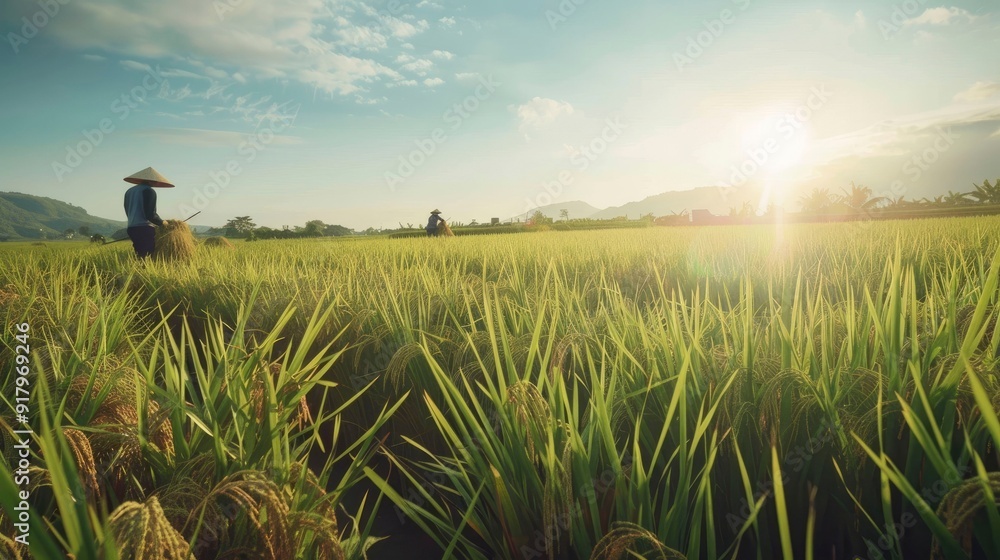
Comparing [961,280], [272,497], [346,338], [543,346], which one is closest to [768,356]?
[543,346]

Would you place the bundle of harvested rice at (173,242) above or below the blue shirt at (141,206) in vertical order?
below

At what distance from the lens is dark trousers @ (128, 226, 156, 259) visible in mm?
7066

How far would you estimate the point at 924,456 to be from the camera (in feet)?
3.88

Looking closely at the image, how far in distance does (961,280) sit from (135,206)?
871 centimetres

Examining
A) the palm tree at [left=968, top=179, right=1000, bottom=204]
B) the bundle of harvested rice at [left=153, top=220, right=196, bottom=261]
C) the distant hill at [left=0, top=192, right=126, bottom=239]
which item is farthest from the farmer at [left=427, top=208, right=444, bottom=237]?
the distant hill at [left=0, top=192, right=126, bottom=239]

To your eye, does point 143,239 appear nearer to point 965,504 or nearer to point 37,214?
point 965,504

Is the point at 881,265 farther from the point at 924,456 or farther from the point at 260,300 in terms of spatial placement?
the point at 260,300

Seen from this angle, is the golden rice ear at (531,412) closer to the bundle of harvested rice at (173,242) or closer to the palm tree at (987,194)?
the bundle of harvested rice at (173,242)

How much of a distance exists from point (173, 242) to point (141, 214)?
1.87ft

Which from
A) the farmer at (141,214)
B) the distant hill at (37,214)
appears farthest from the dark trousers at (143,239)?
the distant hill at (37,214)

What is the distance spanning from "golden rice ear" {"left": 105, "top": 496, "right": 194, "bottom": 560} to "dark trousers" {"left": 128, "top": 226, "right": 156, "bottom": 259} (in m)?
7.68

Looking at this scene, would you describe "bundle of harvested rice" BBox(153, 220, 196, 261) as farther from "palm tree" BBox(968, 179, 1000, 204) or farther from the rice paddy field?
"palm tree" BBox(968, 179, 1000, 204)

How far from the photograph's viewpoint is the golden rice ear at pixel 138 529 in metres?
0.69

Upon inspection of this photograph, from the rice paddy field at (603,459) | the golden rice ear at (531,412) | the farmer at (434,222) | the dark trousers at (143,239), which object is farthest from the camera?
the farmer at (434,222)
